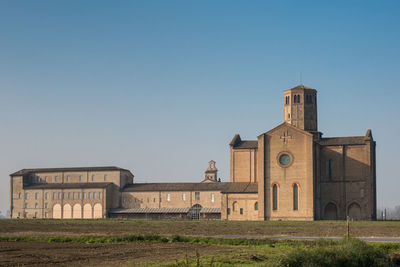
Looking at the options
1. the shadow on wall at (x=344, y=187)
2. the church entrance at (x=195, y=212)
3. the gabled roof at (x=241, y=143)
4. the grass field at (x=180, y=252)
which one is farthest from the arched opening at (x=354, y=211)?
the grass field at (x=180, y=252)

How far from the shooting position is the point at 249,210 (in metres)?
80.8

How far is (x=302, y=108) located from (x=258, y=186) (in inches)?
601

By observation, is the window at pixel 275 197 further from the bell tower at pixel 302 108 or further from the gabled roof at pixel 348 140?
the bell tower at pixel 302 108

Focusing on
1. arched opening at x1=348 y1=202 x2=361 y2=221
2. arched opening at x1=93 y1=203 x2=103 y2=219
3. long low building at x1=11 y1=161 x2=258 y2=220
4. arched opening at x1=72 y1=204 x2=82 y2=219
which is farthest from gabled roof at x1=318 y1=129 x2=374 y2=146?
arched opening at x1=72 y1=204 x2=82 y2=219

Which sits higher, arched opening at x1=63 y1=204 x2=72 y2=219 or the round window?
the round window

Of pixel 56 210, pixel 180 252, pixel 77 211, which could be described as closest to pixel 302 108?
pixel 77 211

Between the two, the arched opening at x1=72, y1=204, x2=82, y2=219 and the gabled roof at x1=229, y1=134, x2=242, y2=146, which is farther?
the arched opening at x1=72, y1=204, x2=82, y2=219

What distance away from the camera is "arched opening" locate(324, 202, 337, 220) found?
3157 inches

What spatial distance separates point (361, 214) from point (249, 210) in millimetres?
15139

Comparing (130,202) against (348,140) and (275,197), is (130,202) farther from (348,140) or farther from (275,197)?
(348,140)

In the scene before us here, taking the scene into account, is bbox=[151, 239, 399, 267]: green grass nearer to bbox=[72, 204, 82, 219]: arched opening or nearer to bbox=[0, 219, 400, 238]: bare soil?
bbox=[0, 219, 400, 238]: bare soil

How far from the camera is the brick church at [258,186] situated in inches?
3068

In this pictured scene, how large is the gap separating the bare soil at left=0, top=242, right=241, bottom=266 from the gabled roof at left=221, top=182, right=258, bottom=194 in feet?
154

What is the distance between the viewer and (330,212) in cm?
8056
